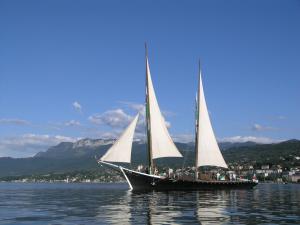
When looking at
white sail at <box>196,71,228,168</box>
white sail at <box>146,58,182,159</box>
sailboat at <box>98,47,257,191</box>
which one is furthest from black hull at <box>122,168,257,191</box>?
white sail at <box>196,71,228,168</box>

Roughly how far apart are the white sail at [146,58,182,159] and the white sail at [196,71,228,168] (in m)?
8.46

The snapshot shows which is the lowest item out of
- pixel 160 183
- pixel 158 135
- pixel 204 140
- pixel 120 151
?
pixel 160 183

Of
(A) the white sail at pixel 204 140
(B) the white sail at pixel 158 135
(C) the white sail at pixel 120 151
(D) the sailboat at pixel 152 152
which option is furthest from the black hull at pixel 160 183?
(A) the white sail at pixel 204 140

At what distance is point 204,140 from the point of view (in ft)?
301

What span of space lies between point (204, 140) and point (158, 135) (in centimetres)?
1106

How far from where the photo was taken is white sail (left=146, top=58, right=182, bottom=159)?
277 feet

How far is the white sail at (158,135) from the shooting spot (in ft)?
277

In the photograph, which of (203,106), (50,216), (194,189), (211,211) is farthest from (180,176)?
(50,216)

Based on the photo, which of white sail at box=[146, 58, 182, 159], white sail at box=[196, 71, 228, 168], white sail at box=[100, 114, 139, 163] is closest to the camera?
white sail at box=[100, 114, 139, 163]

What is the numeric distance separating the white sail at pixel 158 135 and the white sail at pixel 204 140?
8464mm

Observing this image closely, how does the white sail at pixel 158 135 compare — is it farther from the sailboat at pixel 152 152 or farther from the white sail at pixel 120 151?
the white sail at pixel 120 151

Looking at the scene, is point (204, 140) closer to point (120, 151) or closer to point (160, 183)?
point (160, 183)

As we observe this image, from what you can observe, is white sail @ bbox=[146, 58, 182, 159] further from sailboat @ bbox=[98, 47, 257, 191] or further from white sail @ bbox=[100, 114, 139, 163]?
white sail @ bbox=[100, 114, 139, 163]

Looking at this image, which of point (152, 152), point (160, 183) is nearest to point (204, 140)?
point (152, 152)
